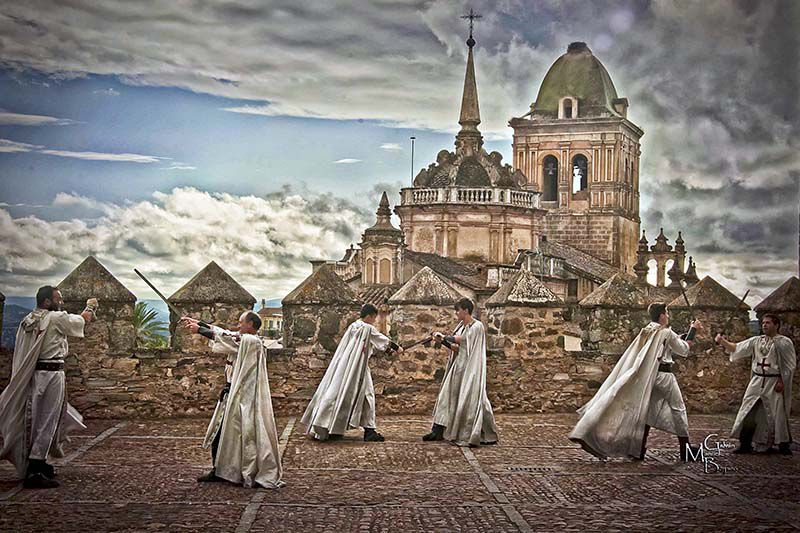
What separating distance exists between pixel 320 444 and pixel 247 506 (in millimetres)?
3990

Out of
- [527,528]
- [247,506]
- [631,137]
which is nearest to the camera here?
[527,528]

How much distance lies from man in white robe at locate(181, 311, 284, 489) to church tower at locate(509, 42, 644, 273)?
2283 inches

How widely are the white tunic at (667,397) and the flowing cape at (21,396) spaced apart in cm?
570

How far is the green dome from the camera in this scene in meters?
69.2

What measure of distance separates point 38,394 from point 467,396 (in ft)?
16.5

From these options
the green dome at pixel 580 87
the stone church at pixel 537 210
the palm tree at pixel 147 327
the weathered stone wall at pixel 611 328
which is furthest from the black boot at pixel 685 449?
the green dome at pixel 580 87

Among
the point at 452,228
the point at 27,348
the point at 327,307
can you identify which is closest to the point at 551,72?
the point at 452,228

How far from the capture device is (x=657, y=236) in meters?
63.0

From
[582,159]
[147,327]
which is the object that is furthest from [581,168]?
[147,327]

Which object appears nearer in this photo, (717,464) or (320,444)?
(717,464)

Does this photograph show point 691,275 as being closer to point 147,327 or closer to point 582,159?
point 582,159

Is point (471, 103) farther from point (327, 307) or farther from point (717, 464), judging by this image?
point (717, 464)

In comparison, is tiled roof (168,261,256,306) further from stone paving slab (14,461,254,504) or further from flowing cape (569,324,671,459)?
flowing cape (569,324,671,459)

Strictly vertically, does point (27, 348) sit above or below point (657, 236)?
below
